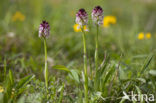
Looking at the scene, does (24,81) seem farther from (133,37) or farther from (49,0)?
(49,0)

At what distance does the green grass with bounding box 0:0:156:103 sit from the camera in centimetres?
163

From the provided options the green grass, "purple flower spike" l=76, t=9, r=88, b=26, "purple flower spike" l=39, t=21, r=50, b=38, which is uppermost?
"purple flower spike" l=76, t=9, r=88, b=26

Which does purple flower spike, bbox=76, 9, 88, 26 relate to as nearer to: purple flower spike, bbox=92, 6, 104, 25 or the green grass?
purple flower spike, bbox=92, 6, 104, 25

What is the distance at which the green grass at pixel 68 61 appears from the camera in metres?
1.63

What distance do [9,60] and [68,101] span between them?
1022 millimetres

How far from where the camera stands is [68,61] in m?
2.88

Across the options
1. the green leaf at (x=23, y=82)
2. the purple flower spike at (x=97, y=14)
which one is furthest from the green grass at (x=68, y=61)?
the purple flower spike at (x=97, y=14)

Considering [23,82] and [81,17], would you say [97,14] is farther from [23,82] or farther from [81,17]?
[23,82]

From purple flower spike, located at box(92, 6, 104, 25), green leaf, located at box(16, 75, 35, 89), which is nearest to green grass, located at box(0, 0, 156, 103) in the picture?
green leaf, located at box(16, 75, 35, 89)

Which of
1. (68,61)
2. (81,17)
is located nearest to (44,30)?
(81,17)

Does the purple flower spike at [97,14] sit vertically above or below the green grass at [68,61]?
above

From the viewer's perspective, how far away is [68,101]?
169cm

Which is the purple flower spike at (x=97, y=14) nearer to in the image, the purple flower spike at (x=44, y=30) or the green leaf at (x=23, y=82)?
the purple flower spike at (x=44, y=30)

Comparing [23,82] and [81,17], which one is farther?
[23,82]
